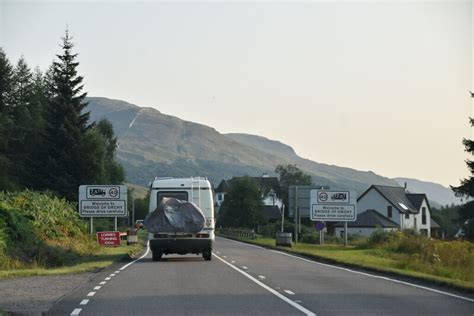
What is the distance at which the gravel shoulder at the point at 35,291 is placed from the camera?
1488 cm

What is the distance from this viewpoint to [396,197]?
110 metres

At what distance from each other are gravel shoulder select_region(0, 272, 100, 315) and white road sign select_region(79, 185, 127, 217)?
1980 cm

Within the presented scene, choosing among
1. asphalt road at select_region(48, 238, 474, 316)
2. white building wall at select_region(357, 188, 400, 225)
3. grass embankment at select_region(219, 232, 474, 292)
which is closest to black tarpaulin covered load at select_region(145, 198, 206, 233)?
asphalt road at select_region(48, 238, 474, 316)

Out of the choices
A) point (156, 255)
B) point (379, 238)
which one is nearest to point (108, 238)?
point (156, 255)

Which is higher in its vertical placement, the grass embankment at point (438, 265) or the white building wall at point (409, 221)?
the white building wall at point (409, 221)

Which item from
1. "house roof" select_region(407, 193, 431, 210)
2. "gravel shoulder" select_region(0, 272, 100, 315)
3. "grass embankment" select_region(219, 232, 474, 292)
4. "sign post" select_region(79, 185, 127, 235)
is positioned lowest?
"gravel shoulder" select_region(0, 272, 100, 315)

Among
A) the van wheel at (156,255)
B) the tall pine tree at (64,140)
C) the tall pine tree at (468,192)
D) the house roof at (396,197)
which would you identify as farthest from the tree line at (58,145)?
the house roof at (396,197)

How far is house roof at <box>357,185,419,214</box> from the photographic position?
106500 mm

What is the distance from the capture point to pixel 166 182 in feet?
107

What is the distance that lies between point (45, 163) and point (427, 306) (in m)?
60.3

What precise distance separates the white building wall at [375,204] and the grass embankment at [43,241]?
6695 centimetres

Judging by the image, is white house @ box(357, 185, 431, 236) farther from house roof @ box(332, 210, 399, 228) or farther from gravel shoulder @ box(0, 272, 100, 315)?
gravel shoulder @ box(0, 272, 100, 315)

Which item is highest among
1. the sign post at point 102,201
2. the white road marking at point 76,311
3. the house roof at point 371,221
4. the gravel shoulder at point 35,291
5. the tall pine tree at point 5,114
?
the tall pine tree at point 5,114

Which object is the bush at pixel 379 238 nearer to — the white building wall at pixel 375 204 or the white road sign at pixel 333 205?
the white road sign at pixel 333 205
